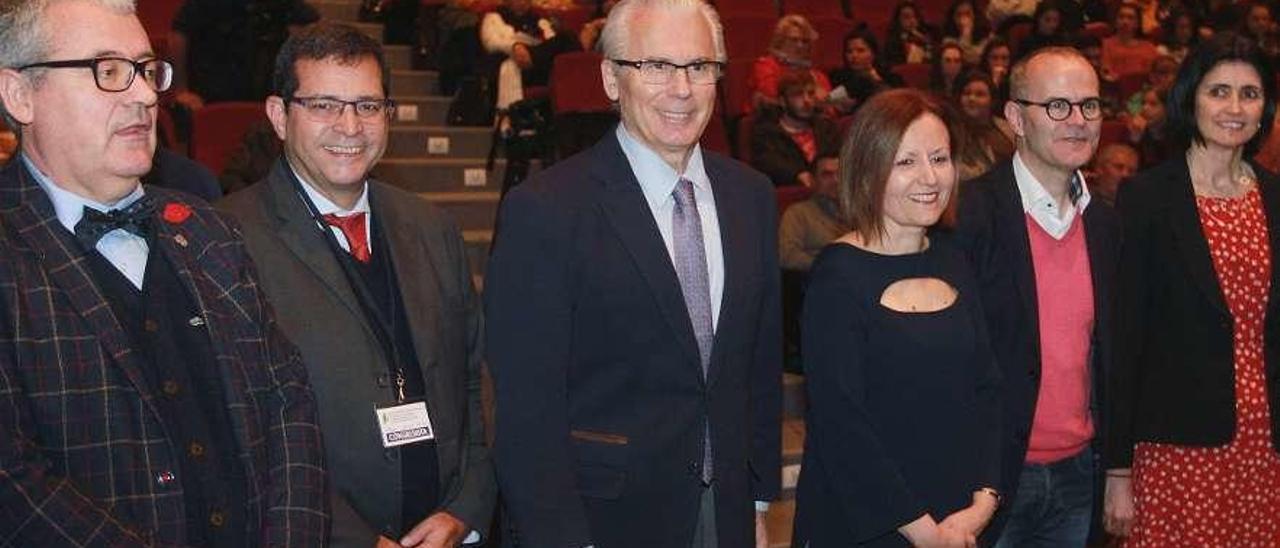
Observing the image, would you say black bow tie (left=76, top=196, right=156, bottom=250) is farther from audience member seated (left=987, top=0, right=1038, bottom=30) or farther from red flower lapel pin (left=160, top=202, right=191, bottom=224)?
audience member seated (left=987, top=0, right=1038, bottom=30)

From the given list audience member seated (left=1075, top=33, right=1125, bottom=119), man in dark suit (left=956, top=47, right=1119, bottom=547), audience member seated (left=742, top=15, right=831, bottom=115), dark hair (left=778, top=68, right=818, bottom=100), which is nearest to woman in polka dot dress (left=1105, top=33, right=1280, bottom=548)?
man in dark suit (left=956, top=47, right=1119, bottom=547)

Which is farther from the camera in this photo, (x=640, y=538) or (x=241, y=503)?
(x=640, y=538)

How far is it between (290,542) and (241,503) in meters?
0.09

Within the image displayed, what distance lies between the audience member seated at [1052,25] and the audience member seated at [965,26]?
1.25 feet

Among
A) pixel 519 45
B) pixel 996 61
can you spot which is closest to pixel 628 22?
pixel 519 45

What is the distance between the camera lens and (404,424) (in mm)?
2471

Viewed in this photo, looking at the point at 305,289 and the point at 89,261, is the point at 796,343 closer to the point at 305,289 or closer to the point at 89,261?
the point at 305,289

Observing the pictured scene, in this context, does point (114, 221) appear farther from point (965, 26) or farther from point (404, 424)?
point (965, 26)

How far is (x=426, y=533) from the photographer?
2.53 meters

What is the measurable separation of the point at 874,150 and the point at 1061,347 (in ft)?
2.02

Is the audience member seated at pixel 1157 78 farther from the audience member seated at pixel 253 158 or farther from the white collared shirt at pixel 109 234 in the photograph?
the white collared shirt at pixel 109 234

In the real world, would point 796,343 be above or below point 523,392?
below

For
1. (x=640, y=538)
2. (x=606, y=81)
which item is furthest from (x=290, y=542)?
(x=606, y=81)

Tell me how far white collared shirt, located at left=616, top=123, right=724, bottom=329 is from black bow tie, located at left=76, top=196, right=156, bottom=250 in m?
0.85
